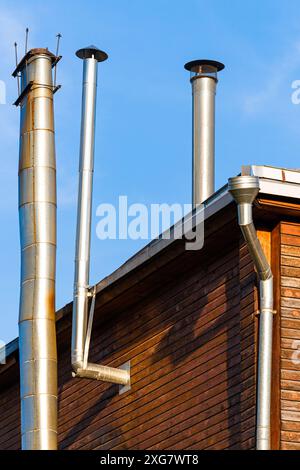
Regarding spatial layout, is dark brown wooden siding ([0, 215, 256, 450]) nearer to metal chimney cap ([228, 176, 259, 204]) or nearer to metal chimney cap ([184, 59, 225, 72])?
metal chimney cap ([228, 176, 259, 204])

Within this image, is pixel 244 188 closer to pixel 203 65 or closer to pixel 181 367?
pixel 181 367

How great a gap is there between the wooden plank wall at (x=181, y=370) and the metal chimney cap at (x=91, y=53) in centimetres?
425

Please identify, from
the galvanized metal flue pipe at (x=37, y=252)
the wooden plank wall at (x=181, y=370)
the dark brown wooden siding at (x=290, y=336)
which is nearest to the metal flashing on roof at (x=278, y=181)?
the dark brown wooden siding at (x=290, y=336)

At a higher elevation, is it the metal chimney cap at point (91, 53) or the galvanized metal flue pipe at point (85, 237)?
the metal chimney cap at point (91, 53)

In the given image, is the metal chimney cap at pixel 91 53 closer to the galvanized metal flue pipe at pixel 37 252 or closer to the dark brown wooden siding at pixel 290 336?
the galvanized metal flue pipe at pixel 37 252

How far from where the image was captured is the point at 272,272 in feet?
50.2

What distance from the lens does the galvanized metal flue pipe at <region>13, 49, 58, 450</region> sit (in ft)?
61.2

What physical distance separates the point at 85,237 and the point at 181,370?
2655 mm

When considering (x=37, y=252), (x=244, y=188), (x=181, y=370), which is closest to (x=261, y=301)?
(x=244, y=188)

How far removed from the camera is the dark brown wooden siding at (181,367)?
15508mm

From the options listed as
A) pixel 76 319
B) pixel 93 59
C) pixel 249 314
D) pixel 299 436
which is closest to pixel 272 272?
pixel 249 314

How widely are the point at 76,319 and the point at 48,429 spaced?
197cm

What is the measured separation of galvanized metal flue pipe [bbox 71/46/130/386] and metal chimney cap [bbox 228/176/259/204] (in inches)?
159

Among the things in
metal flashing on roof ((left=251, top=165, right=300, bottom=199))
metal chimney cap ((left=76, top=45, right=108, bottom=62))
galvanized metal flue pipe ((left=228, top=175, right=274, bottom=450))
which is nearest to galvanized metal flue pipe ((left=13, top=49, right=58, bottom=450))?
metal chimney cap ((left=76, top=45, right=108, bottom=62))
